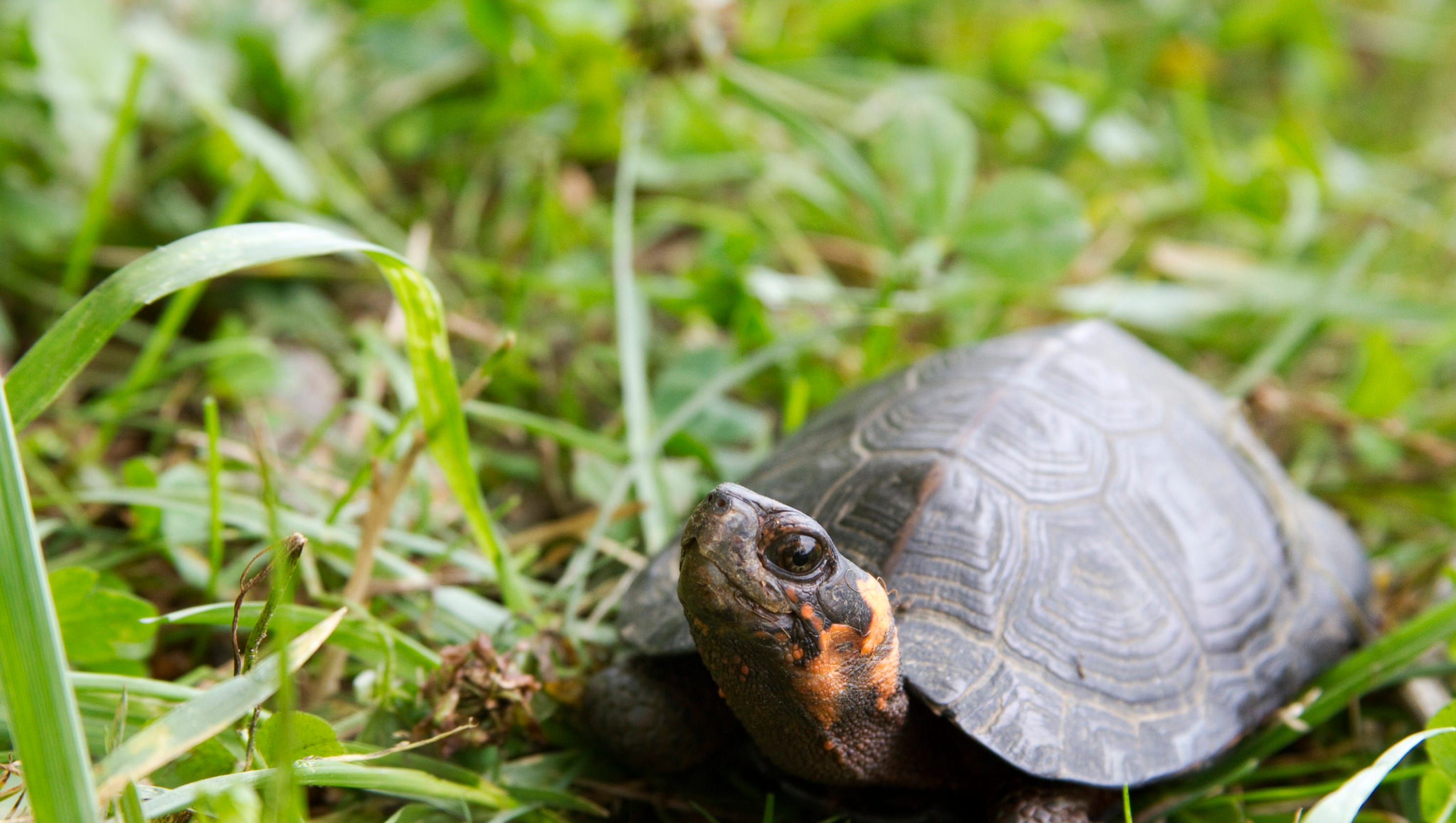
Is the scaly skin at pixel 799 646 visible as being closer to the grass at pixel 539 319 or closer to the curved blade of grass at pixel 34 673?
the grass at pixel 539 319

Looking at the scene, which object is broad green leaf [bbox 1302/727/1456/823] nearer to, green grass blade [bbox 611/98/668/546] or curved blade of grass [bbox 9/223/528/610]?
green grass blade [bbox 611/98/668/546]

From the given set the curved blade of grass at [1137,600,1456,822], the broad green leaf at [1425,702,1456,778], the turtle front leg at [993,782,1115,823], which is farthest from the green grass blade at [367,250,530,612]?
the broad green leaf at [1425,702,1456,778]

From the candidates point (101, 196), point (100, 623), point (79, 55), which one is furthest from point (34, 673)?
point (79, 55)

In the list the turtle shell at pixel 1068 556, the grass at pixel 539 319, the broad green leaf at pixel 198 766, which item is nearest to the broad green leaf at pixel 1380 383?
the grass at pixel 539 319

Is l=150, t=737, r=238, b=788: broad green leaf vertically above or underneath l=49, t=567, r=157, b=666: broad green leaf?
underneath

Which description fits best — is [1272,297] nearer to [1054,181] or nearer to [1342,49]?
[1054,181]

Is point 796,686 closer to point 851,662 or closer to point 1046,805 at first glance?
point 851,662
